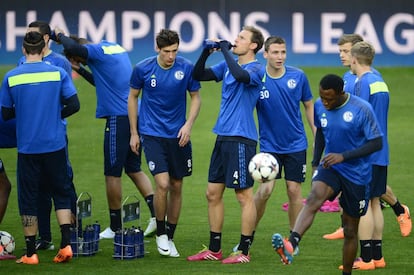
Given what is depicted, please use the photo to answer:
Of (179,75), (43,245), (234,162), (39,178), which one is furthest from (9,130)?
(234,162)

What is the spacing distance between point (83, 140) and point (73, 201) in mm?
9320

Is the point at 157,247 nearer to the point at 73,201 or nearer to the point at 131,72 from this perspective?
the point at 73,201

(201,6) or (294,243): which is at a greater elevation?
(201,6)

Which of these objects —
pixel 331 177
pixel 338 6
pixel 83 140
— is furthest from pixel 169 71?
pixel 338 6

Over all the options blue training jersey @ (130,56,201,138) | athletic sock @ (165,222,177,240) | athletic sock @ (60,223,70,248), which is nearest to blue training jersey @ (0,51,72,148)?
blue training jersey @ (130,56,201,138)

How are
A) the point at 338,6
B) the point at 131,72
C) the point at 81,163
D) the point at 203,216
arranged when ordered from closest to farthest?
1. the point at 131,72
2. the point at 203,216
3. the point at 81,163
4. the point at 338,6

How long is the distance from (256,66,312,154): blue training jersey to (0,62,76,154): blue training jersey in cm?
248

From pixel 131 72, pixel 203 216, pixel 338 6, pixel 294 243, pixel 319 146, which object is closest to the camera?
pixel 294 243

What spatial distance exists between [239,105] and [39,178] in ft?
7.60

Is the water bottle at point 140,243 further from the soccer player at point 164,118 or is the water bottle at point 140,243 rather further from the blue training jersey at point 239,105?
the blue training jersey at point 239,105

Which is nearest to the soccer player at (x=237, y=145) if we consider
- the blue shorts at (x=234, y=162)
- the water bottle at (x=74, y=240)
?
the blue shorts at (x=234, y=162)

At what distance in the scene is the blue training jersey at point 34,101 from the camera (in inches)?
466

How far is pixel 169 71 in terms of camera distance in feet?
41.6

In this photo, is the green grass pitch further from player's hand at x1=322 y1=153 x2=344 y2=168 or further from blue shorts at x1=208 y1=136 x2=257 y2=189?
player's hand at x1=322 y1=153 x2=344 y2=168
